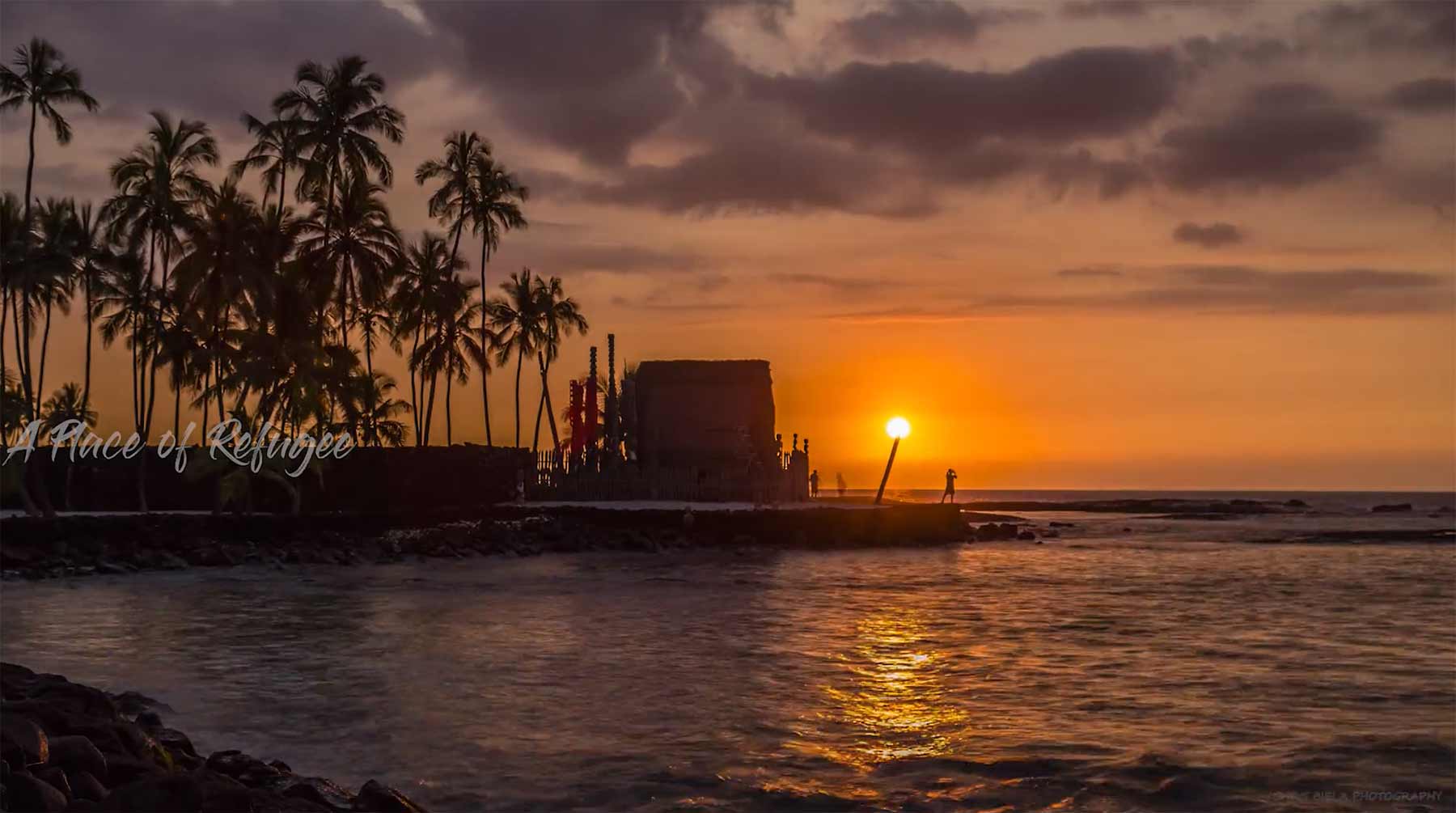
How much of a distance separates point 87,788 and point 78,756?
0.41 metres

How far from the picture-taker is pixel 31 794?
5.97 metres

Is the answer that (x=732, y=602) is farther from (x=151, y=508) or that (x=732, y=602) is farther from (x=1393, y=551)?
(x=1393, y=551)

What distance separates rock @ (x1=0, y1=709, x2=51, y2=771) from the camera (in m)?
6.47

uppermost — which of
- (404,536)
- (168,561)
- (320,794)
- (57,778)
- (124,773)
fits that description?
(404,536)

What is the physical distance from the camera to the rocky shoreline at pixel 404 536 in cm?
2669

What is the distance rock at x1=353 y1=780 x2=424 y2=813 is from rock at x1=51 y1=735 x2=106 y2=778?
142 cm

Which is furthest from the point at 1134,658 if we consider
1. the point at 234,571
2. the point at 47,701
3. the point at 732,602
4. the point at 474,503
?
the point at 474,503

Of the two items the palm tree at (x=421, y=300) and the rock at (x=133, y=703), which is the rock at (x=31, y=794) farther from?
the palm tree at (x=421, y=300)

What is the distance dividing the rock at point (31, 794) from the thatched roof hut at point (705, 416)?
130 feet

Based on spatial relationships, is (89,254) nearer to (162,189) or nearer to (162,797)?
(162,189)

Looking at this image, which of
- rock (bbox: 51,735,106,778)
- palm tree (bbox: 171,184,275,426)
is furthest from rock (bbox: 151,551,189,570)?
rock (bbox: 51,735,106,778)

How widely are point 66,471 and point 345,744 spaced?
101 feet

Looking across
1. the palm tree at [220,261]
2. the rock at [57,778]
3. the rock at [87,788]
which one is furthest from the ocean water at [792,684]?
the palm tree at [220,261]

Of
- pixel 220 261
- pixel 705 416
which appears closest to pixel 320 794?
pixel 220 261
